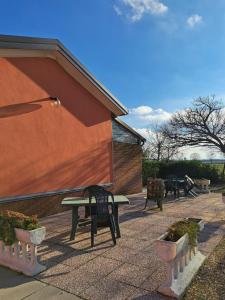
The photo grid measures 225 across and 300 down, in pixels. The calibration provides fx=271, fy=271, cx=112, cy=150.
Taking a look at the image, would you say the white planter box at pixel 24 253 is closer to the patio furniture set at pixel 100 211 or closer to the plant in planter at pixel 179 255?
the patio furniture set at pixel 100 211

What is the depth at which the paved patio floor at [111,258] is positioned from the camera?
3.48 m

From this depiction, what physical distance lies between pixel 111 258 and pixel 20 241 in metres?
1.49

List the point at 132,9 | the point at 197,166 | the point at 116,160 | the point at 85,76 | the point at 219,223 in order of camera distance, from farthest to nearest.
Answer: the point at 197,166 < the point at 116,160 < the point at 85,76 < the point at 132,9 < the point at 219,223

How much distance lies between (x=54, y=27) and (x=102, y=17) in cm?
147

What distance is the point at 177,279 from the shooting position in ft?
11.2

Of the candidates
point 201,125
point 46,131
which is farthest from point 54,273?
point 201,125

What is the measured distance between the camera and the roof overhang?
700 centimetres

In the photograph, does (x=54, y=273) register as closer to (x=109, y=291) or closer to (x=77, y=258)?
(x=77, y=258)

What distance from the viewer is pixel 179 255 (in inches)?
138

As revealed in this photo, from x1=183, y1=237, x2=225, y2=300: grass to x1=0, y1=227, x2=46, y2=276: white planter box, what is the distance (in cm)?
210

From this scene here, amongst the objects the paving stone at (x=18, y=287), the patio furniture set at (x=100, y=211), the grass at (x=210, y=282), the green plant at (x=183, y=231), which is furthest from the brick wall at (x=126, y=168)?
the paving stone at (x=18, y=287)

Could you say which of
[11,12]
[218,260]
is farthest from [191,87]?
[218,260]

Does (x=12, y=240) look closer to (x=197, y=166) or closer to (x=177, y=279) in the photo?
(x=177, y=279)

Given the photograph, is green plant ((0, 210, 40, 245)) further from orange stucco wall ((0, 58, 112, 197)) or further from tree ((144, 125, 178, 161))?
tree ((144, 125, 178, 161))
